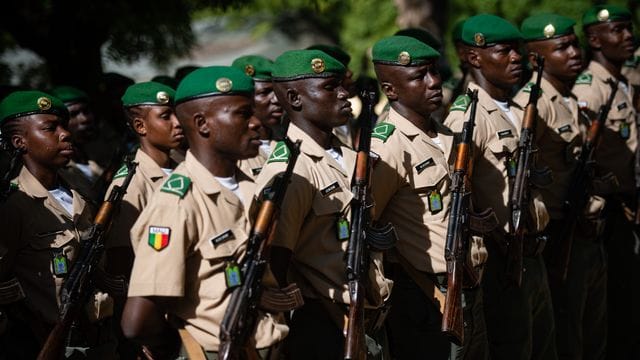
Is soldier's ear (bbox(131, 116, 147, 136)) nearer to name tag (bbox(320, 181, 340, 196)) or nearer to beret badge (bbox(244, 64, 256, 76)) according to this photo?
beret badge (bbox(244, 64, 256, 76))

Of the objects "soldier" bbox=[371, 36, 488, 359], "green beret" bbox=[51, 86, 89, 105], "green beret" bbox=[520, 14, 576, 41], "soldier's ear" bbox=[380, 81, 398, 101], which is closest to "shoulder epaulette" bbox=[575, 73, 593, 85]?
"green beret" bbox=[520, 14, 576, 41]

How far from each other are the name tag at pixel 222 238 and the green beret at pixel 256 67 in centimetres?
336

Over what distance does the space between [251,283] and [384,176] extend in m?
1.70

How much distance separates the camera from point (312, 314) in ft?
16.9

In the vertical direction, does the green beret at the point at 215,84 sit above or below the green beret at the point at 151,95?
below

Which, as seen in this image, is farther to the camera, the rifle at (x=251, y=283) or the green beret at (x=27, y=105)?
the green beret at (x=27, y=105)

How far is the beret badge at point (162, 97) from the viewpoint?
21.2ft

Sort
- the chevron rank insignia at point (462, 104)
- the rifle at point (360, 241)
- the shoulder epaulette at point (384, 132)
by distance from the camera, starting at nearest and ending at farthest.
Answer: the rifle at point (360, 241)
the shoulder epaulette at point (384, 132)
the chevron rank insignia at point (462, 104)

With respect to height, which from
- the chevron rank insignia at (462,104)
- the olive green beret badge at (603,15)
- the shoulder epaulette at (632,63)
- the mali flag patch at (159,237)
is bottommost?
the mali flag patch at (159,237)

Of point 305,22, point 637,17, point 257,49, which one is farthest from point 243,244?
point 257,49

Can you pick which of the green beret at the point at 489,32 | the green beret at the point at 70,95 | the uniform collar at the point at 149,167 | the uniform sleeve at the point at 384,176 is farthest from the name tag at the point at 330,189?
the green beret at the point at 70,95

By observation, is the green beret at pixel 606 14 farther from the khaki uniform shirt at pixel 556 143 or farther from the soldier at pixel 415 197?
the soldier at pixel 415 197

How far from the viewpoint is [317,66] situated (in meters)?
5.29

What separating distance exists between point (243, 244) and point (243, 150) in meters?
0.46
